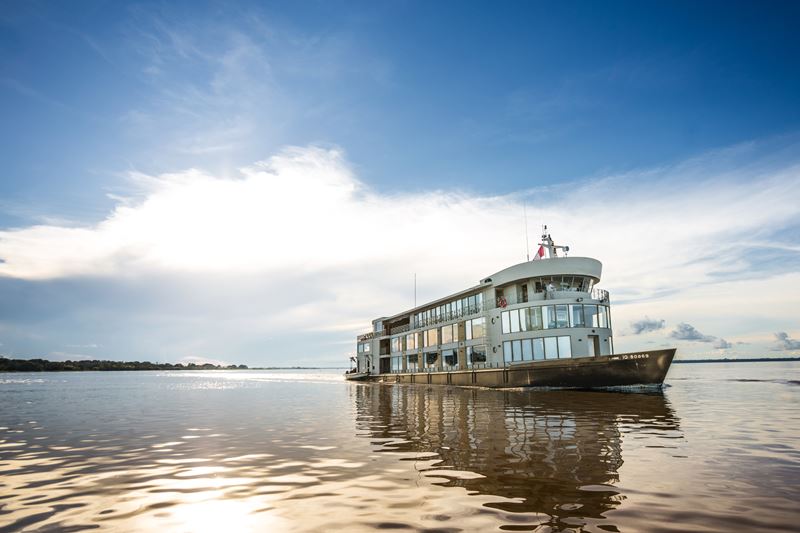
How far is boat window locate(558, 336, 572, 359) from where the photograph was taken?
3775 cm

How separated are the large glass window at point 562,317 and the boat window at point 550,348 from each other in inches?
50.0

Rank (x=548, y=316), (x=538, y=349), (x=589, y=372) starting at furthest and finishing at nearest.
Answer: (x=538, y=349), (x=548, y=316), (x=589, y=372)

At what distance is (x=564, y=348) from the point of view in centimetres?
3797

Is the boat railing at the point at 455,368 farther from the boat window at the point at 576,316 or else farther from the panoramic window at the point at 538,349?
the boat window at the point at 576,316

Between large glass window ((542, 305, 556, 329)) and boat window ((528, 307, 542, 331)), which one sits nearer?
large glass window ((542, 305, 556, 329))

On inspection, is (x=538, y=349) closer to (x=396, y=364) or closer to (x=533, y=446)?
(x=533, y=446)

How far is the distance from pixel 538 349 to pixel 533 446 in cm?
2750

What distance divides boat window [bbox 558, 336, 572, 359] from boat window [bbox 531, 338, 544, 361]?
1.47m

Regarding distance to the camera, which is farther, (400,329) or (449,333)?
(400,329)

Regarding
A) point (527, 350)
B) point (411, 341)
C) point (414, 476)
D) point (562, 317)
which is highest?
point (562, 317)

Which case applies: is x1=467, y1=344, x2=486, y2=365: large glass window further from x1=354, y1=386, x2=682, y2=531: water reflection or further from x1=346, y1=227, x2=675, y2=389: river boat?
x1=354, y1=386, x2=682, y2=531: water reflection

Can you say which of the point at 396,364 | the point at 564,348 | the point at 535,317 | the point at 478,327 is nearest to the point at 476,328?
the point at 478,327

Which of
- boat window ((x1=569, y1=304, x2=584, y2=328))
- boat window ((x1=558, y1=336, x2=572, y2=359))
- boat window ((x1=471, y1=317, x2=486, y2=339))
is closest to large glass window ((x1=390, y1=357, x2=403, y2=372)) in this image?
boat window ((x1=471, y1=317, x2=486, y2=339))

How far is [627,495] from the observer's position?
8.17m
